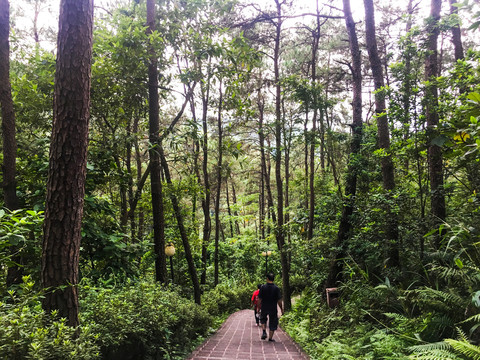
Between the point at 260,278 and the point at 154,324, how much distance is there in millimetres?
17840

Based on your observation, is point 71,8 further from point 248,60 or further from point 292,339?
point 292,339

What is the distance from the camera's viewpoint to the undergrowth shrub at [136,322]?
3857mm

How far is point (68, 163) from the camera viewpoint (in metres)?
3.37

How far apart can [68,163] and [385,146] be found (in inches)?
273

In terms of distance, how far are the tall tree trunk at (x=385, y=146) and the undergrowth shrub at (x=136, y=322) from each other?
15.0 ft

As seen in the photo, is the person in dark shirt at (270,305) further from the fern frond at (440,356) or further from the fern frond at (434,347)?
the fern frond at (440,356)

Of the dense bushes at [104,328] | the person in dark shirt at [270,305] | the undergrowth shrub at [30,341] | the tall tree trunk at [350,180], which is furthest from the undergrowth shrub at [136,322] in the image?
the tall tree trunk at [350,180]

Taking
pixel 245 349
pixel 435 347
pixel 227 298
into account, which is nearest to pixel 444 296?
pixel 435 347

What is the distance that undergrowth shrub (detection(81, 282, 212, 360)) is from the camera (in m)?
3.86

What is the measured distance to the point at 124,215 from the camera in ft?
29.9

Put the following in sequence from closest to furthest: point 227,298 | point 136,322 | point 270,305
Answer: point 136,322 < point 270,305 < point 227,298

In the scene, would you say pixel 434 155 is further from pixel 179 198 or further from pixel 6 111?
pixel 6 111

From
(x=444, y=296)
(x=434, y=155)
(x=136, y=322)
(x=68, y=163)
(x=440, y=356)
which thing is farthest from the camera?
(x=434, y=155)

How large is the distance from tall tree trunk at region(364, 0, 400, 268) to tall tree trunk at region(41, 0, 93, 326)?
5.25 m
